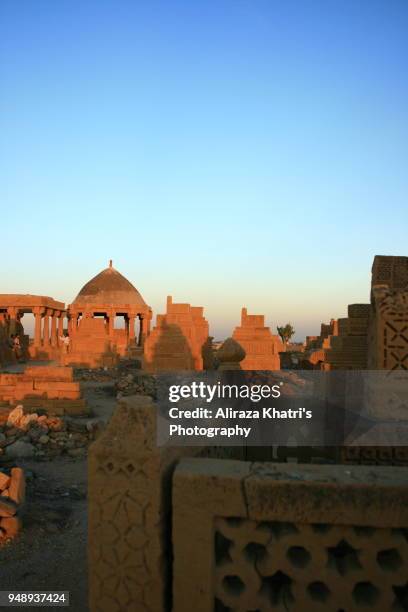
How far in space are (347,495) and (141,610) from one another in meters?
1.14

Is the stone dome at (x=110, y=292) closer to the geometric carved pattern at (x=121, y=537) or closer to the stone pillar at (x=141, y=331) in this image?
the stone pillar at (x=141, y=331)

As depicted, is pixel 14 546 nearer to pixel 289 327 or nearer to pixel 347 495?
pixel 347 495

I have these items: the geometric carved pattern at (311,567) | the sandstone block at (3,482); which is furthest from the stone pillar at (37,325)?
the geometric carved pattern at (311,567)

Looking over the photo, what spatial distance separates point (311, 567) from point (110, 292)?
33.5m

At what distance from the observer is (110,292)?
34.7 metres

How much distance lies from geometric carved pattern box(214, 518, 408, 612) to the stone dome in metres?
31.5

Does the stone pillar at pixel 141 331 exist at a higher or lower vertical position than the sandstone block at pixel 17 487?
higher

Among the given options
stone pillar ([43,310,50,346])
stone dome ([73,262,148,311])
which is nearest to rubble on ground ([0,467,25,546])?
stone dome ([73,262,148,311])

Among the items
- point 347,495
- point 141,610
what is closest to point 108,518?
point 141,610

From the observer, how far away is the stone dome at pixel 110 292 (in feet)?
112

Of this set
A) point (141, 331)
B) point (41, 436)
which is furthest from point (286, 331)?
point (41, 436)

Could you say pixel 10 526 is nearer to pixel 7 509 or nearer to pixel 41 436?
pixel 7 509

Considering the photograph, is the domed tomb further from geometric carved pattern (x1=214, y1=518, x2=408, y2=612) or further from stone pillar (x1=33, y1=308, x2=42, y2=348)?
geometric carved pattern (x1=214, y1=518, x2=408, y2=612)

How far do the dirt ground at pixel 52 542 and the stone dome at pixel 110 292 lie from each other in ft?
87.4
